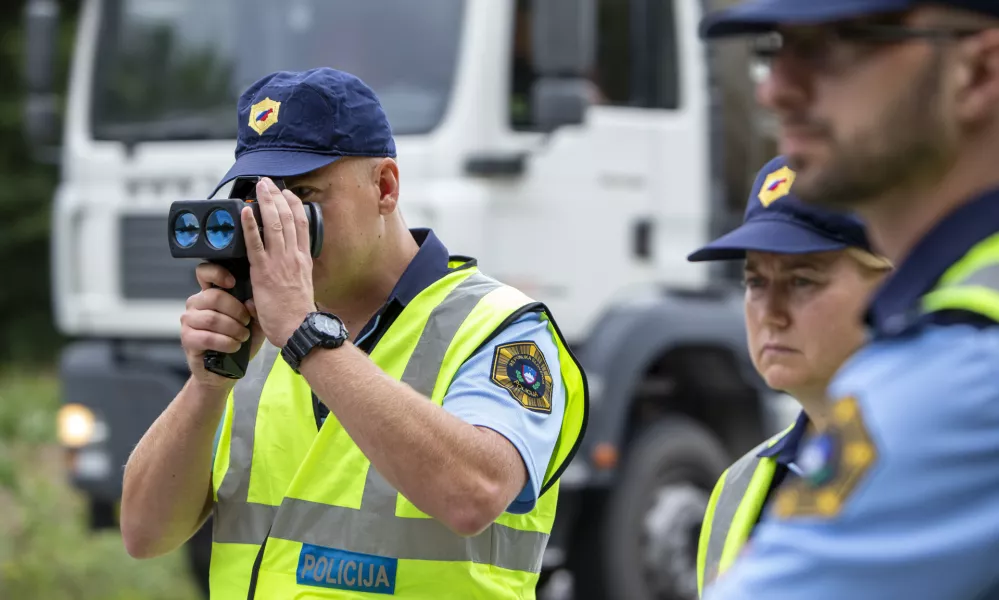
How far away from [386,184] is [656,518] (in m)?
4.00

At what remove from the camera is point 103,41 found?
6281 millimetres

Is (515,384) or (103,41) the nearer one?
(515,384)

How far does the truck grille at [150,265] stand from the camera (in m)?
5.91

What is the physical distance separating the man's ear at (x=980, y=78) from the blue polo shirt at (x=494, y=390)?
1065 mm

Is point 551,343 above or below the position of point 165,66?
below

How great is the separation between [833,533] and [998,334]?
0.66ft

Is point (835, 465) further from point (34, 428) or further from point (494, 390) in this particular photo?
point (34, 428)

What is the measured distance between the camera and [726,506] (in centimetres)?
231

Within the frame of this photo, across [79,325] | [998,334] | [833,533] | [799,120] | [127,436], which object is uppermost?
[799,120]

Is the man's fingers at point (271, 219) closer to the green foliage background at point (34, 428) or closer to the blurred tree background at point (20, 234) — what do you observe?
the green foliage background at point (34, 428)

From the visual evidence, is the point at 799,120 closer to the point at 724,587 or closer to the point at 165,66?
the point at 724,587

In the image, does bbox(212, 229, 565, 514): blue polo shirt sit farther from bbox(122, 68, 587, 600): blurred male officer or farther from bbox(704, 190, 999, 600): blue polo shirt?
bbox(704, 190, 999, 600): blue polo shirt

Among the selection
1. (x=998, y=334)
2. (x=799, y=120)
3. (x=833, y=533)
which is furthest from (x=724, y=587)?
(x=799, y=120)

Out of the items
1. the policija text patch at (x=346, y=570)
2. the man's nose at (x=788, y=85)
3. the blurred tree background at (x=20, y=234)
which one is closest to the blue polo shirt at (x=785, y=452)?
the policija text patch at (x=346, y=570)
